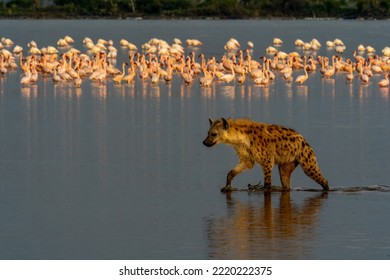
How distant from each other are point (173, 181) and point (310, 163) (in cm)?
228

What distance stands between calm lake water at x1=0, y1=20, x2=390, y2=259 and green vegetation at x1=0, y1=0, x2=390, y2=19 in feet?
278

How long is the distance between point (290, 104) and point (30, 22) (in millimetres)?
89511

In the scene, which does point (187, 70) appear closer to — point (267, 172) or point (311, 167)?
point (311, 167)

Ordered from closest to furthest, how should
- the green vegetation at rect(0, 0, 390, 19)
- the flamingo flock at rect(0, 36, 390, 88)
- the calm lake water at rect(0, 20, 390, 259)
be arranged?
1. the calm lake water at rect(0, 20, 390, 259)
2. the flamingo flock at rect(0, 36, 390, 88)
3. the green vegetation at rect(0, 0, 390, 19)

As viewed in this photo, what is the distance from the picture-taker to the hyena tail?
A: 16781 mm

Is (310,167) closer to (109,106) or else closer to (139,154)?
(139,154)

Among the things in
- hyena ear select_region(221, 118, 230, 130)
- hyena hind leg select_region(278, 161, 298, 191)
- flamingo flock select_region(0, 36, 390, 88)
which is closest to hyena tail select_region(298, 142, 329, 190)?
hyena hind leg select_region(278, 161, 298, 191)

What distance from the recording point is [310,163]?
1692 cm

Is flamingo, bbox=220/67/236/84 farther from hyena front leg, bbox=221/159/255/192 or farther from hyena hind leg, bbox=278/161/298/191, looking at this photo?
hyena front leg, bbox=221/159/255/192

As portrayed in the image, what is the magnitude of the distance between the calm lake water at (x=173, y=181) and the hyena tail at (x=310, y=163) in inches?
9.3

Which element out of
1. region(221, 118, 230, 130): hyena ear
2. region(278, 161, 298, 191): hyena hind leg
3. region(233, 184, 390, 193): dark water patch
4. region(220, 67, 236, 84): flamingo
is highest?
region(220, 67, 236, 84): flamingo

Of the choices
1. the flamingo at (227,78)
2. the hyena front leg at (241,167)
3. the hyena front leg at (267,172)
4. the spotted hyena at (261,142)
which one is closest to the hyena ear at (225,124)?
the spotted hyena at (261,142)

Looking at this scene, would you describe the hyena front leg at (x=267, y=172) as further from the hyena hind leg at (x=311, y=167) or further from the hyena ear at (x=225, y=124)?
the hyena ear at (x=225, y=124)

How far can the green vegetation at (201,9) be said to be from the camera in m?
118
